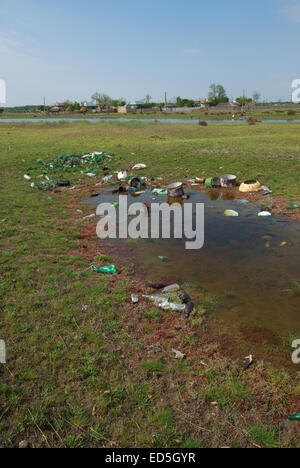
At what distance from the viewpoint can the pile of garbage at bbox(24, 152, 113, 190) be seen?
45.1ft

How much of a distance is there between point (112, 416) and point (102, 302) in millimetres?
2019

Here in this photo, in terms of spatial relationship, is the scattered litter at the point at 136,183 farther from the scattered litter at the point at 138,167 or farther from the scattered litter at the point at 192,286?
the scattered litter at the point at 192,286

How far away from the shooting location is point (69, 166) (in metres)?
16.2

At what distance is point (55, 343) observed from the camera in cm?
384

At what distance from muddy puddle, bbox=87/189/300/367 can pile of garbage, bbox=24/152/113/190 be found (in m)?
8.09

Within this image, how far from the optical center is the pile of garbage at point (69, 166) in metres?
13.7

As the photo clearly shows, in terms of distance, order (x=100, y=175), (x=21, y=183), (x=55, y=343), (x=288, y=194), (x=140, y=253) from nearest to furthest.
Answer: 1. (x=55, y=343)
2. (x=140, y=253)
3. (x=288, y=194)
4. (x=21, y=183)
5. (x=100, y=175)

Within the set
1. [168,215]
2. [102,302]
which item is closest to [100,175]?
[168,215]

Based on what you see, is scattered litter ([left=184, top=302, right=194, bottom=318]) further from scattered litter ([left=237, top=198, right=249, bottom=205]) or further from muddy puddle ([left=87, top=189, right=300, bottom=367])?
scattered litter ([left=237, top=198, right=249, bottom=205])

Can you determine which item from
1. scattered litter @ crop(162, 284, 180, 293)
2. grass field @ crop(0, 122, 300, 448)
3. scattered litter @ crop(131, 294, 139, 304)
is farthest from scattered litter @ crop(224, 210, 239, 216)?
scattered litter @ crop(131, 294, 139, 304)

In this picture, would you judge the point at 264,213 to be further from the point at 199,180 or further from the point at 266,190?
the point at 199,180

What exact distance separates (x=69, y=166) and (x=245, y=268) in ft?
43.2

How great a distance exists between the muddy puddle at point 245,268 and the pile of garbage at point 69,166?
8086 mm
